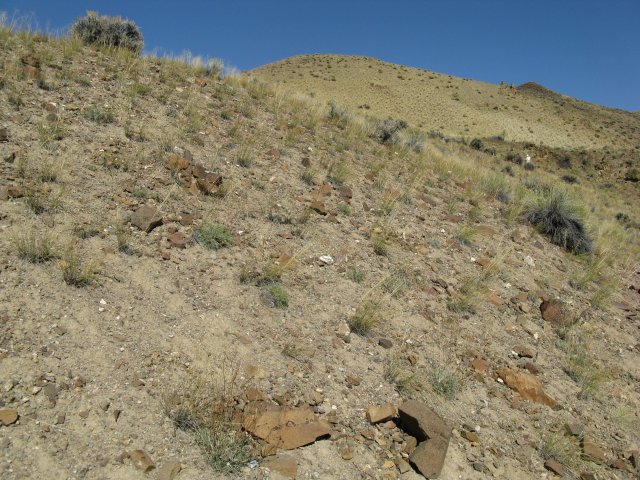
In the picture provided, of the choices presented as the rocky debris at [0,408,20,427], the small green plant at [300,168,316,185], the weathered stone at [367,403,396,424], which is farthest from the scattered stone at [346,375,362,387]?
the small green plant at [300,168,316,185]

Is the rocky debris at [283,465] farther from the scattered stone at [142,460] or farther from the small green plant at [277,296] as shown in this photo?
the small green plant at [277,296]

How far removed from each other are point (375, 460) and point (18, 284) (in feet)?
10.4

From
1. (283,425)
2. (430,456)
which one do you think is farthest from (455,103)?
(283,425)

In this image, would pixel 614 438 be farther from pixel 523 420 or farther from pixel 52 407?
pixel 52 407

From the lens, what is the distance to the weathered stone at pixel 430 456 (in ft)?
10.5

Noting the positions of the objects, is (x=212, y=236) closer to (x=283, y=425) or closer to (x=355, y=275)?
(x=355, y=275)

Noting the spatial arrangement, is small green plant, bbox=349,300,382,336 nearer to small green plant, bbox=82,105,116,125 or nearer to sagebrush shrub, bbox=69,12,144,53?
small green plant, bbox=82,105,116,125

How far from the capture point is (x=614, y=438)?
13.5 feet

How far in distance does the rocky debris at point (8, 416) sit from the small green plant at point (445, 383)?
10.9 ft

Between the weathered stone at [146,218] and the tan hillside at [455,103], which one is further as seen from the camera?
the tan hillside at [455,103]

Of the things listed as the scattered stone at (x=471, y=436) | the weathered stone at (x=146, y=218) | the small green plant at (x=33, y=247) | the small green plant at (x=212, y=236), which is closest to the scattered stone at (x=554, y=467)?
the scattered stone at (x=471, y=436)

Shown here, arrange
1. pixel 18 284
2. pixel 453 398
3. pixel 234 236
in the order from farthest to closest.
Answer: pixel 234 236, pixel 453 398, pixel 18 284

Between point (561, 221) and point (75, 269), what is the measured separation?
28.2ft

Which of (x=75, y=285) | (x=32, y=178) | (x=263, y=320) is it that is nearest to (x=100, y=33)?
(x=32, y=178)
